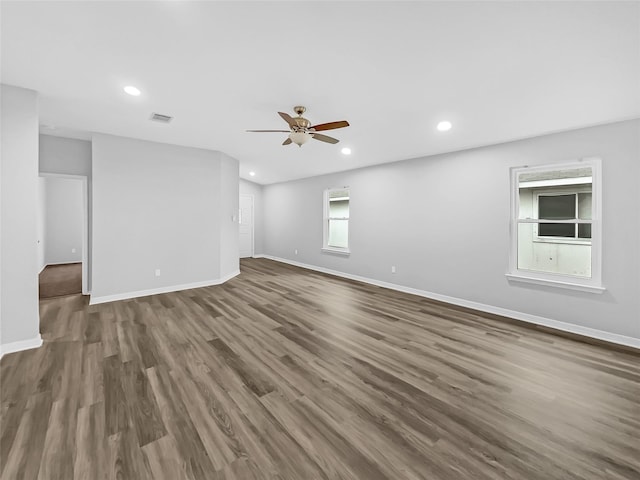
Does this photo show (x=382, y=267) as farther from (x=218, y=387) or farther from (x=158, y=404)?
(x=158, y=404)

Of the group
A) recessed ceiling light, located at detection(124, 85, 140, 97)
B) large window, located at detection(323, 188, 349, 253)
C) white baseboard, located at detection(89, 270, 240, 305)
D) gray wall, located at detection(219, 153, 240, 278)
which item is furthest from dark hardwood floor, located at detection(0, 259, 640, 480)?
large window, located at detection(323, 188, 349, 253)

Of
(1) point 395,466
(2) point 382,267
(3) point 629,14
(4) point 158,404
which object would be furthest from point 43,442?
(2) point 382,267

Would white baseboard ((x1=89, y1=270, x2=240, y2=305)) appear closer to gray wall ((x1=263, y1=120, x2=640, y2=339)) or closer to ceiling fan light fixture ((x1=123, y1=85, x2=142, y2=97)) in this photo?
gray wall ((x1=263, y1=120, x2=640, y2=339))

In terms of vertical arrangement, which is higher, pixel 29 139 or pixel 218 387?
pixel 29 139

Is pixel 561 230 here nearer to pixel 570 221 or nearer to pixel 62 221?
pixel 570 221

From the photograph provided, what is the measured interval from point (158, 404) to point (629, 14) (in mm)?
4159

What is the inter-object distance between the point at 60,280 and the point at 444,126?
7.94 meters

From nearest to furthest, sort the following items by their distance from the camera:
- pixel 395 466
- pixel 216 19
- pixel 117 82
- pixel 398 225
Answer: pixel 395 466 → pixel 216 19 → pixel 117 82 → pixel 398 225

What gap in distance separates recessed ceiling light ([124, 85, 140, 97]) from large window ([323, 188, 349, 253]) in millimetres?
4511

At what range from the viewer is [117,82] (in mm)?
2828

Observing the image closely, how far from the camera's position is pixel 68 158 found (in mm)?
4703

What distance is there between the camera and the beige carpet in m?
5.04

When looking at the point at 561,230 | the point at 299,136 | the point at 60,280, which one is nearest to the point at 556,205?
the point at 561,230

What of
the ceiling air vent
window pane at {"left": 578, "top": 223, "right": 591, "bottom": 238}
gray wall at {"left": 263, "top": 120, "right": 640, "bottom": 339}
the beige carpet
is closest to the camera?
gray wall at {"left": 263, "top": 120, "right": 640, "bottom": 339}
